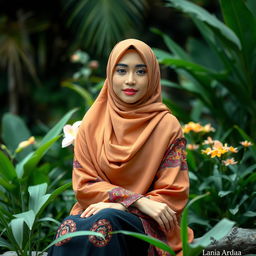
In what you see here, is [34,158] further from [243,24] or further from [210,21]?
[243,24]

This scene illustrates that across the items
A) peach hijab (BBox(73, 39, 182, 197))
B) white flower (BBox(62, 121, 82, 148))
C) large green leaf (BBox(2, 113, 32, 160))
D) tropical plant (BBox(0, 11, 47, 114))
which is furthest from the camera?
tropical plant (BBox(0, 11, 47, 114))

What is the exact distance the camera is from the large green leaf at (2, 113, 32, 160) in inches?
180

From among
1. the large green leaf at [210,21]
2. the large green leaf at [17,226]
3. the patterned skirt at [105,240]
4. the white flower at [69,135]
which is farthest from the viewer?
the large green leaf at [210,21]

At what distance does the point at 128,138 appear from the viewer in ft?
9.12

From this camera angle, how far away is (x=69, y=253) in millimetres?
2574

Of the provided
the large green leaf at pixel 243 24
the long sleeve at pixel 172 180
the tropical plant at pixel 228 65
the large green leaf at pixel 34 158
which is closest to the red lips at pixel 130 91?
the long sleeve at pixel 172 180

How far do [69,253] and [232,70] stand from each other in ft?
7.95

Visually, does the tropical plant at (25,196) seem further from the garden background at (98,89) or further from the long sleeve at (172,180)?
the long sleeve at (172,180)

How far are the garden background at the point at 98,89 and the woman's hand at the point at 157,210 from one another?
208 millimetres

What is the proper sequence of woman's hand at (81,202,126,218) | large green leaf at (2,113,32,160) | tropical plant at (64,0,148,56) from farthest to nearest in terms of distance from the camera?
tropical plant at (64,0,148,56) → large green leaf at (2,113,32,160) → woman's hand at (81,202,126,218)

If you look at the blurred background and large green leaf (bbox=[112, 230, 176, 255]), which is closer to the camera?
large green leaf (bbox=[112, 230, 176, 255])

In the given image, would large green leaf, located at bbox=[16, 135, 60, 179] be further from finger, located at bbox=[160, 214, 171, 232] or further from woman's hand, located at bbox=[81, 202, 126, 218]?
finger, located at bbox=[160, 214, 171, 232]

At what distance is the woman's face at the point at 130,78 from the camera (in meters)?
2.77

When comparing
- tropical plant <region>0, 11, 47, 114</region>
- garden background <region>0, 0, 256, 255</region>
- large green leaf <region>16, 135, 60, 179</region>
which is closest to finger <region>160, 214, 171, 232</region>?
garden background <region>0, 0, 256, 255</region>
